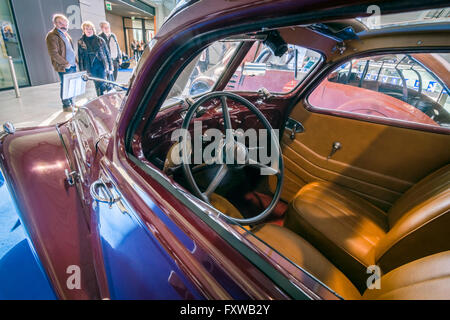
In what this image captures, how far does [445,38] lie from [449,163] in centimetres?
81

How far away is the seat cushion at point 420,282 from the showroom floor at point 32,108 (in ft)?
14.0

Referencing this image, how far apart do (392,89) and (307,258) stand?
229 centimetres

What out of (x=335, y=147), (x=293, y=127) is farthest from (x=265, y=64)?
(x=335, y=147)

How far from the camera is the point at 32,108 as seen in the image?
5.32 m

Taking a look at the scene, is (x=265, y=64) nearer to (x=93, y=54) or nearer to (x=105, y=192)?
(x=105, y=192)

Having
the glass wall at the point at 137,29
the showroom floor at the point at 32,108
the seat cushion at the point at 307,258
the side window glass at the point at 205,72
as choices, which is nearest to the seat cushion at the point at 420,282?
the seat cushion at the point at 307,258

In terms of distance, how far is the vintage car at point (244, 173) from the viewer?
0.62 meters

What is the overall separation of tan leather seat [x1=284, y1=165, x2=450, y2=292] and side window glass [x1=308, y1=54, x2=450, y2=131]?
771 mm

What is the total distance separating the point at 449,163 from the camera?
5.18 feet

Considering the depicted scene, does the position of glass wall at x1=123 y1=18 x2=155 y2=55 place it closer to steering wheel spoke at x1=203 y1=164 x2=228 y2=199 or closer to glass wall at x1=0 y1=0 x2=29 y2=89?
glass wall at x1=0 y1=0 x2=29 y2=89

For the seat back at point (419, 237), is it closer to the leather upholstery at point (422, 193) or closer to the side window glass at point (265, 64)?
the leather upholstery at point (422, 193)
